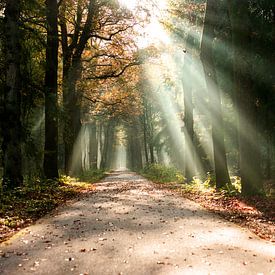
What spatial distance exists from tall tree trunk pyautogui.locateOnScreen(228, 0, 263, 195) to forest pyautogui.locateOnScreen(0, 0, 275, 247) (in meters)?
0.03

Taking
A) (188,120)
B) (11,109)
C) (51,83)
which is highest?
(51,83)

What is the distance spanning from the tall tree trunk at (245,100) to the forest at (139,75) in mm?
33

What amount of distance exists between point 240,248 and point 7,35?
9939mm

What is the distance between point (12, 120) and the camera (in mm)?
12656

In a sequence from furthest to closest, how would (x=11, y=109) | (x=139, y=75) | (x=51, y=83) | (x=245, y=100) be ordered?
(x=139, y=75), (x=51, y=83), (x=245, y=100), (x=11, y=109)

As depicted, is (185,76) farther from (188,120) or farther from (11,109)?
(11,109)

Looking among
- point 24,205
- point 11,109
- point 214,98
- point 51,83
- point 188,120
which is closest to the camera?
point 24,205

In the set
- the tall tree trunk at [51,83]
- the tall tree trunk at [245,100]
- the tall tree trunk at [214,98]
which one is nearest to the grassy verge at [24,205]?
the tall tree trunk at [51,83]

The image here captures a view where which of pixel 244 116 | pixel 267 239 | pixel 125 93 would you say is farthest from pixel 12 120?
pixel 125 93

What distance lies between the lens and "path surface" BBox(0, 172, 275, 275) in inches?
214

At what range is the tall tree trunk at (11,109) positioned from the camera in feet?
41.3

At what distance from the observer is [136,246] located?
21.9 feet

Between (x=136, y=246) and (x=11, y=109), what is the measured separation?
25.3ft

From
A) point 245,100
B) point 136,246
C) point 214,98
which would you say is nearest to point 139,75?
point 214,98
